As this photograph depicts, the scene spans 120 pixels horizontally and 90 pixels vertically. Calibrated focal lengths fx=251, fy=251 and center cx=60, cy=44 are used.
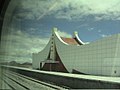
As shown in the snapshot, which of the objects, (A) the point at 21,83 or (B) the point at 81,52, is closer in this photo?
(A) the point at 21,83

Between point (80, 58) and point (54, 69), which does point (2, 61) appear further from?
point (80, 58)

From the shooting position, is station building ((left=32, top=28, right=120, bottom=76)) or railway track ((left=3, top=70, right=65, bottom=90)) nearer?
railway track ((left=3, top=70, right=65, bottom=90))

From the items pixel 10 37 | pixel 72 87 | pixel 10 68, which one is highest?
pixel 10 37

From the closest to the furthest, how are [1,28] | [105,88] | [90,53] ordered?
[1,28]
[105,88]
[90,53]

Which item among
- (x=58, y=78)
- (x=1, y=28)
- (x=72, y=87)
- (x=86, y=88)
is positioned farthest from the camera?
(x=58, y=78)

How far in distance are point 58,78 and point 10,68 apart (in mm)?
1119

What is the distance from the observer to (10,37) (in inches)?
94.5

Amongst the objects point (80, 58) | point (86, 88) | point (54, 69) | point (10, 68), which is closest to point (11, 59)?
point (10, 68)

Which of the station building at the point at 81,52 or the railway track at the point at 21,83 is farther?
the station building at the point at 81,52

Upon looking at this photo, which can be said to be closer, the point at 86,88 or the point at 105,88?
the point at 105,88

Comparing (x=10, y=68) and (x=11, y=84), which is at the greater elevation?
(x=10, y=68)

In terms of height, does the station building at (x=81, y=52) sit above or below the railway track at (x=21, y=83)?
above

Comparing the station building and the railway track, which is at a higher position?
the station building

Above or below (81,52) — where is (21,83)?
below
